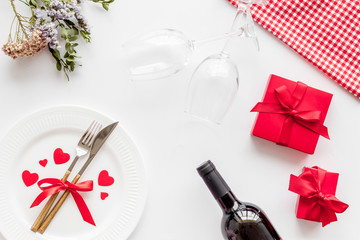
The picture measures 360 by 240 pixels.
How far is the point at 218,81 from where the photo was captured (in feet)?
2.96

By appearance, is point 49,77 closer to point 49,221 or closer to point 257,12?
point 49,221

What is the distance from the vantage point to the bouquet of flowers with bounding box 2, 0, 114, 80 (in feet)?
2.88

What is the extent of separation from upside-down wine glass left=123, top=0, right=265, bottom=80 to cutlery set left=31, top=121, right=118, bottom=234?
0.51ft

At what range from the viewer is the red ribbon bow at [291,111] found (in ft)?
3.04

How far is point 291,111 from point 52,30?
0.57 metres

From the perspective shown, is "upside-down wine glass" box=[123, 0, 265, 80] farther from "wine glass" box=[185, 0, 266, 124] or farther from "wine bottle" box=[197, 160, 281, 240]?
"wine bottle" box=[197, 160, 281, 240]

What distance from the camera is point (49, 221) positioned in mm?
925

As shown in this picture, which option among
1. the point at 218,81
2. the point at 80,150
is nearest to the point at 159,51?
the point at 218,81

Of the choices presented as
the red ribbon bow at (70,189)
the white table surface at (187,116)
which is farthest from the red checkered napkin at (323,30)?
the red ribbon bow at (70,189)

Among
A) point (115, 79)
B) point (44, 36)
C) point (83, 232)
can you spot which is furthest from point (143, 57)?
point (83, 232)

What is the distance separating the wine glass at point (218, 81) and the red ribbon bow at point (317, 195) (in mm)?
239

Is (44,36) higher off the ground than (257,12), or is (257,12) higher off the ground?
(257,12)

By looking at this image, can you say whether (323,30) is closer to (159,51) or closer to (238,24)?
(238,24)

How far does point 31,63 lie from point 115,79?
0.20 meters
